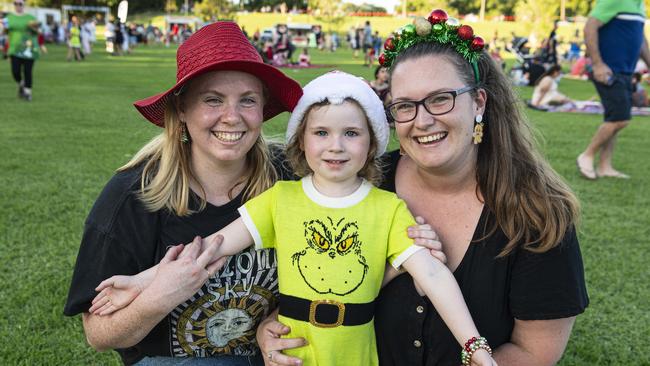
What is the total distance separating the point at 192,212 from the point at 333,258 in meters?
0.66

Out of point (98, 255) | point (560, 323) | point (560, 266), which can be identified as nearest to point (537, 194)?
point (560, 266)

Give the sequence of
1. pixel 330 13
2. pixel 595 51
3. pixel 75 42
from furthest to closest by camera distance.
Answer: pixel 330 13 < pixel 75 42 < pixel 595 51

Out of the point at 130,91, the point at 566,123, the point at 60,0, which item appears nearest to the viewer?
the point at 566,123

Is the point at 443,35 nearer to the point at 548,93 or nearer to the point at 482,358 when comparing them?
the point at 482,358

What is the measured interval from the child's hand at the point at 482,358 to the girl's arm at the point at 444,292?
2 centimetres

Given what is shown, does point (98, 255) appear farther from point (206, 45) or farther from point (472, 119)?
point (472, 119)

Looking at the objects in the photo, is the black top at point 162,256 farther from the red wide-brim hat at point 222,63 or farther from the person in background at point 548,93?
the person in background at point 548,93

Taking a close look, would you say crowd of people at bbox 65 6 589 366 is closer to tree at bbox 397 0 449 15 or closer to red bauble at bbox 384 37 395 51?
red bauble at bbox 384 37 395 51

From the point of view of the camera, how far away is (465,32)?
2.33 metres

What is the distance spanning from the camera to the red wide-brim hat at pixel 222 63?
95.3 inches

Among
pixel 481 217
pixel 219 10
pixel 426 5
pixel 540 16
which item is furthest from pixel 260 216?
pixel 426 5

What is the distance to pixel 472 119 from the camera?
238 cm

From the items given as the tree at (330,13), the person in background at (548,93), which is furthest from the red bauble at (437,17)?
the tree at (330,13)

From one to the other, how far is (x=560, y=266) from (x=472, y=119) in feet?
2.13
